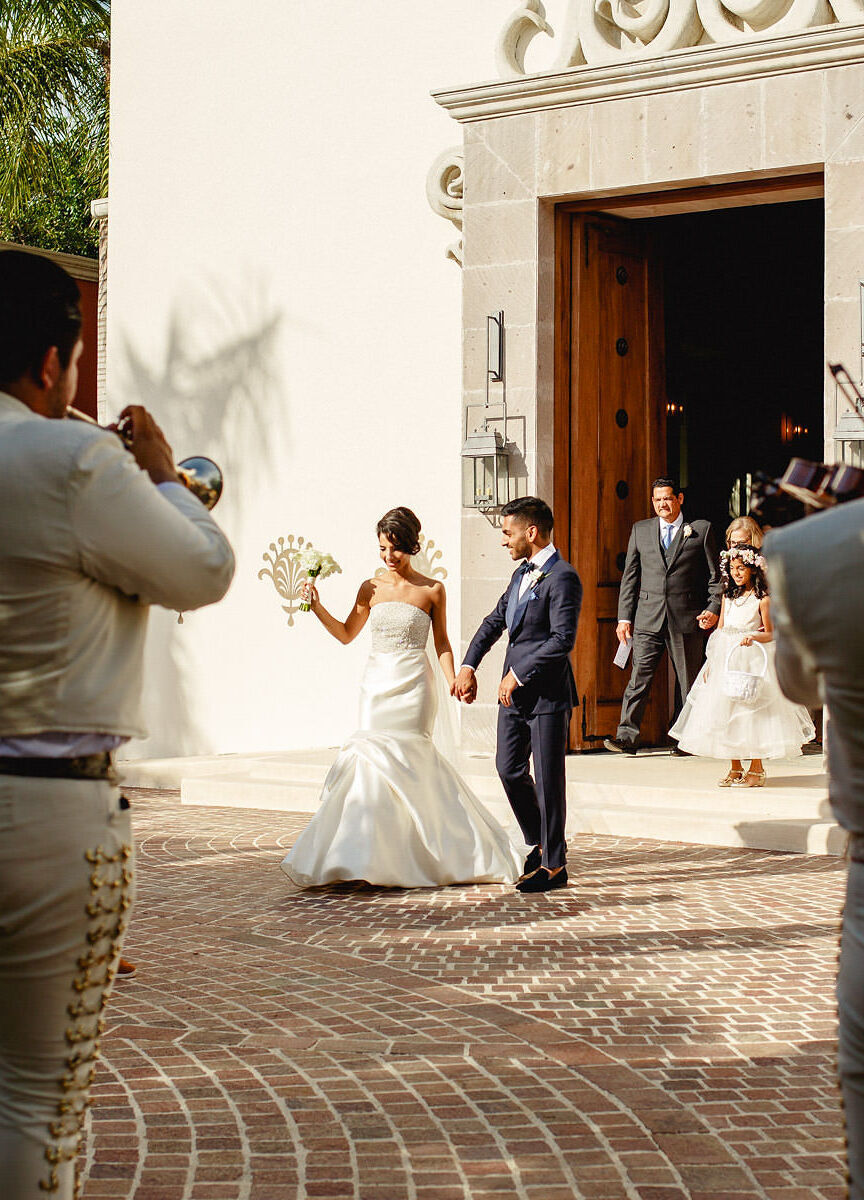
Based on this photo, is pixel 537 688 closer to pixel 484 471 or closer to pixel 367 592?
pixel 367 592

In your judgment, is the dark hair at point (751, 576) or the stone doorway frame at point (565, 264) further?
the stone doorway frame at point (565, 264)

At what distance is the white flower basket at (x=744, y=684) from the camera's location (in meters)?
10.2

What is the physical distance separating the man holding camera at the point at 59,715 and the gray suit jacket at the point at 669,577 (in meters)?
9.53

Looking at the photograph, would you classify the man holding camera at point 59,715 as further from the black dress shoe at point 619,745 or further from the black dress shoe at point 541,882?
the black dress shoe at point 619,745

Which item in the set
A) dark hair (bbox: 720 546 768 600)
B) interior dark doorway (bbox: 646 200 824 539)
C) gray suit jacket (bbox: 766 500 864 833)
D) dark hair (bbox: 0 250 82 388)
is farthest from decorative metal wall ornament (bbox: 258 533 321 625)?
gray suit jacket (bbox: 766 500 864 833)

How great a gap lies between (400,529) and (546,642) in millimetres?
1105

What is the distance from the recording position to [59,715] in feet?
8.44

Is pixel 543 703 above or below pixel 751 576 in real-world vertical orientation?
below

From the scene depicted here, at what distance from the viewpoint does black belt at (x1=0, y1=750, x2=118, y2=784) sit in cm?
257

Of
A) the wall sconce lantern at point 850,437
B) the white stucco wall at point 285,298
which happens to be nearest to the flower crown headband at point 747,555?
the wall sconce lantern at point 850,437

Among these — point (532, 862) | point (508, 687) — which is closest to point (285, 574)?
point (508, 687)

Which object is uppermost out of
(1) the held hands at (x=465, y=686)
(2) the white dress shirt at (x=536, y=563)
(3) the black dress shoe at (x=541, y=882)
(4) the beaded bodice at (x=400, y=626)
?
(2) the white dress shirt at (x=536, y=563)

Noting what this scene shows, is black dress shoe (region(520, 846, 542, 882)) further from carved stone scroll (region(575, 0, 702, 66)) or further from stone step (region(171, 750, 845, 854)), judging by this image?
carved stone scroll (region(575, 0, 702, 66))

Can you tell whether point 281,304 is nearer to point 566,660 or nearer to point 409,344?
point 409,344
